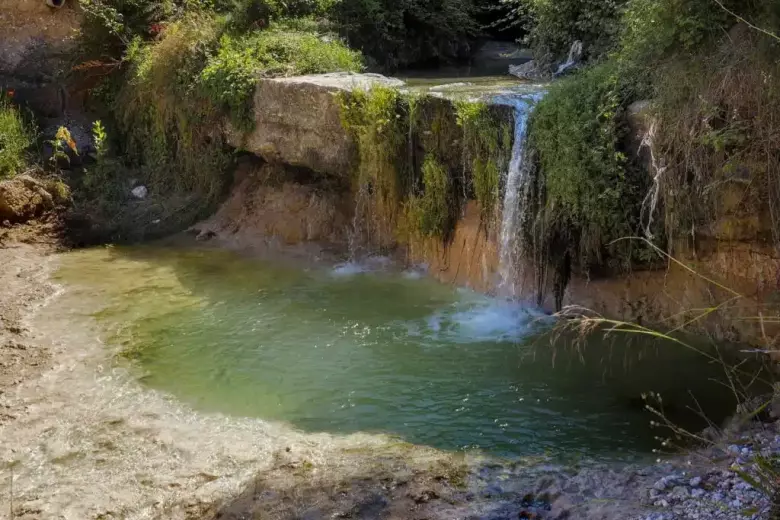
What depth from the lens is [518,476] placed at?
4320mm

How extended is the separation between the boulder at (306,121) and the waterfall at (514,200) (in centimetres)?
201

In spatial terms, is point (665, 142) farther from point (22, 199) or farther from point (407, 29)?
point (22, 199)

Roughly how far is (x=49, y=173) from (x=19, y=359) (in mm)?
4885

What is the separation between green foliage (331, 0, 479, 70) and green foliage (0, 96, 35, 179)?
196 inches

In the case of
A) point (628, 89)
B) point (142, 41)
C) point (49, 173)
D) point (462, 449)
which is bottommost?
point (462, 449)

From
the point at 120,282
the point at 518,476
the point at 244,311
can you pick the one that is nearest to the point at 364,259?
the point at 244,311

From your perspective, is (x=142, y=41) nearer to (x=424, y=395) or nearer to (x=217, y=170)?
(x=217, y=170)

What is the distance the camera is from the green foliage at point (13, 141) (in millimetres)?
9750

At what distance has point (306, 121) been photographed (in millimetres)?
8930

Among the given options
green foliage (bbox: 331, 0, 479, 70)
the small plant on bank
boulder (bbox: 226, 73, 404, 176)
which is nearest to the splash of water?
boulder (bbox: 226, 73, 404, 176)

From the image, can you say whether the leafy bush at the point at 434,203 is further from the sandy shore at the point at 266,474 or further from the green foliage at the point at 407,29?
the green foliage at the point at 407,29

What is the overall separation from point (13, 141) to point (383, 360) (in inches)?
272

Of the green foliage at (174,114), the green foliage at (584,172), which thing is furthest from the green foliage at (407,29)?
the green foliage at (584,172)

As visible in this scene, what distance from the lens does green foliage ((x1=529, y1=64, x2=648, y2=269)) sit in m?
6.26
